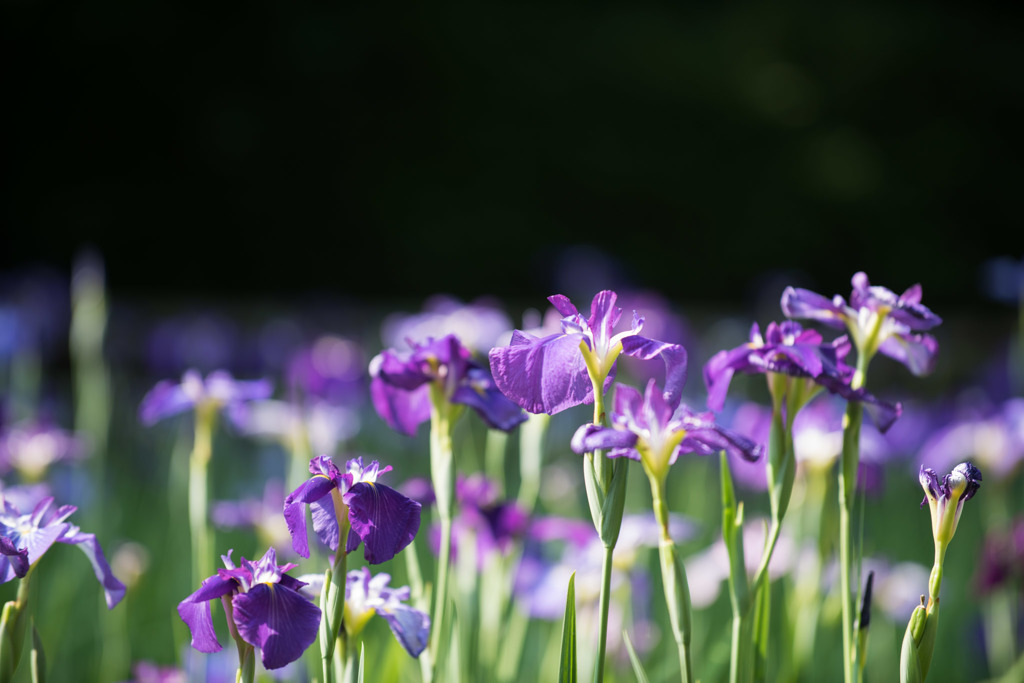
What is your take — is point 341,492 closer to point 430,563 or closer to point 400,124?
point 430,563

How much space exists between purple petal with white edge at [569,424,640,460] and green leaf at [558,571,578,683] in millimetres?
119

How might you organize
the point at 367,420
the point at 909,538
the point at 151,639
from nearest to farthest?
1. the point at 151,639
2. the point at 909,538
3. the point at 367,420

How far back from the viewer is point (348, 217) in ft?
A: 22.6

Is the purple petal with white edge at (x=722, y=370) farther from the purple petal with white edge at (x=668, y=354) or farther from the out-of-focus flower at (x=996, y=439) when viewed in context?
the out-of-focus flower at (x=996, y=439)

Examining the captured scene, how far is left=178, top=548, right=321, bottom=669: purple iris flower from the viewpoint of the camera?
0.63 m

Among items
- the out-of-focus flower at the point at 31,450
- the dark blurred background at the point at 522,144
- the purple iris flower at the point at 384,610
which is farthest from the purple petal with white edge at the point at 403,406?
the dark blurred background at the point at 522,144

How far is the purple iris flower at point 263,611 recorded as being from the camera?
2.08ft

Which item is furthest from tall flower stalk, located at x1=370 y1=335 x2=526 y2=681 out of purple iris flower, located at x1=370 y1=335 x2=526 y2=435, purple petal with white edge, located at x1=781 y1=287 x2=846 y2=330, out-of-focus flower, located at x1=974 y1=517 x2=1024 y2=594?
out-of-focus flower, located at x1=974 y1=517 x2=1024 y2=594

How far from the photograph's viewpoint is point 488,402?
795mm

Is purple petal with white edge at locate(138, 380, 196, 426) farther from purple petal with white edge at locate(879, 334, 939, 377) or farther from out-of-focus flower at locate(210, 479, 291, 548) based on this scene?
purple petal with white edge at locate(879, 334, 939, 377)

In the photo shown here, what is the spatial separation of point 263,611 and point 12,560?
0.66 ft

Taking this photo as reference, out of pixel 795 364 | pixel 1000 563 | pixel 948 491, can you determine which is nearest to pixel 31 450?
pixel 795 364

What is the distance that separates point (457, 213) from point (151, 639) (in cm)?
553

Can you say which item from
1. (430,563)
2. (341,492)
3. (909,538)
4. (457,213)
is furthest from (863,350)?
(457,213)
